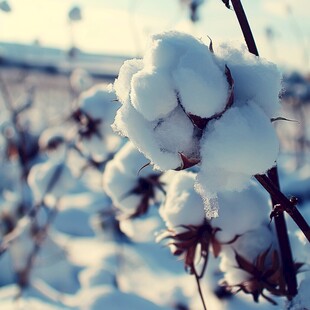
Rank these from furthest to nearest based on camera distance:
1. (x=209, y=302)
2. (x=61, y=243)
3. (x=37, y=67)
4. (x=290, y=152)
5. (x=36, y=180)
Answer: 1. (x=37, y=67)
2. (x=290, y=152)
3. (x=61, y=243)
4. (x=36, y=180)
5. (x=209, y=302)

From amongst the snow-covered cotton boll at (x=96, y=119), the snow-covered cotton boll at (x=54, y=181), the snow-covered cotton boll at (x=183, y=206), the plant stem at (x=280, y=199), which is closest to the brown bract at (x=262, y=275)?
the snow-covered cotton boll at (x=183, y=206)

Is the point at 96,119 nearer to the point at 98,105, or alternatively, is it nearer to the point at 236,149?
the point at 98,105

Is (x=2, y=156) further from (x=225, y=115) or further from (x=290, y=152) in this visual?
(x=290, y=152)

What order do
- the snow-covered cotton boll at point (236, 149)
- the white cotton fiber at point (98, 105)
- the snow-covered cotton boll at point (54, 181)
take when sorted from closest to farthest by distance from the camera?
1. the snow-covered cotton boll at point (236, 149)
2. the white cotton fiber at point (98, 105)
3. the snow-covered cotton boll at point (54, 181)

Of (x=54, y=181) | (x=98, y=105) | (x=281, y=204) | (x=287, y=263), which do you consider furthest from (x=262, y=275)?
(x=54, y=181)

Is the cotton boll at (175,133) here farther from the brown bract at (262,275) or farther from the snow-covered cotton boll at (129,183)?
the snow-covered cotton boll at (129,183)

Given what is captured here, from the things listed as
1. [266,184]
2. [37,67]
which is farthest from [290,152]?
[37,67]
